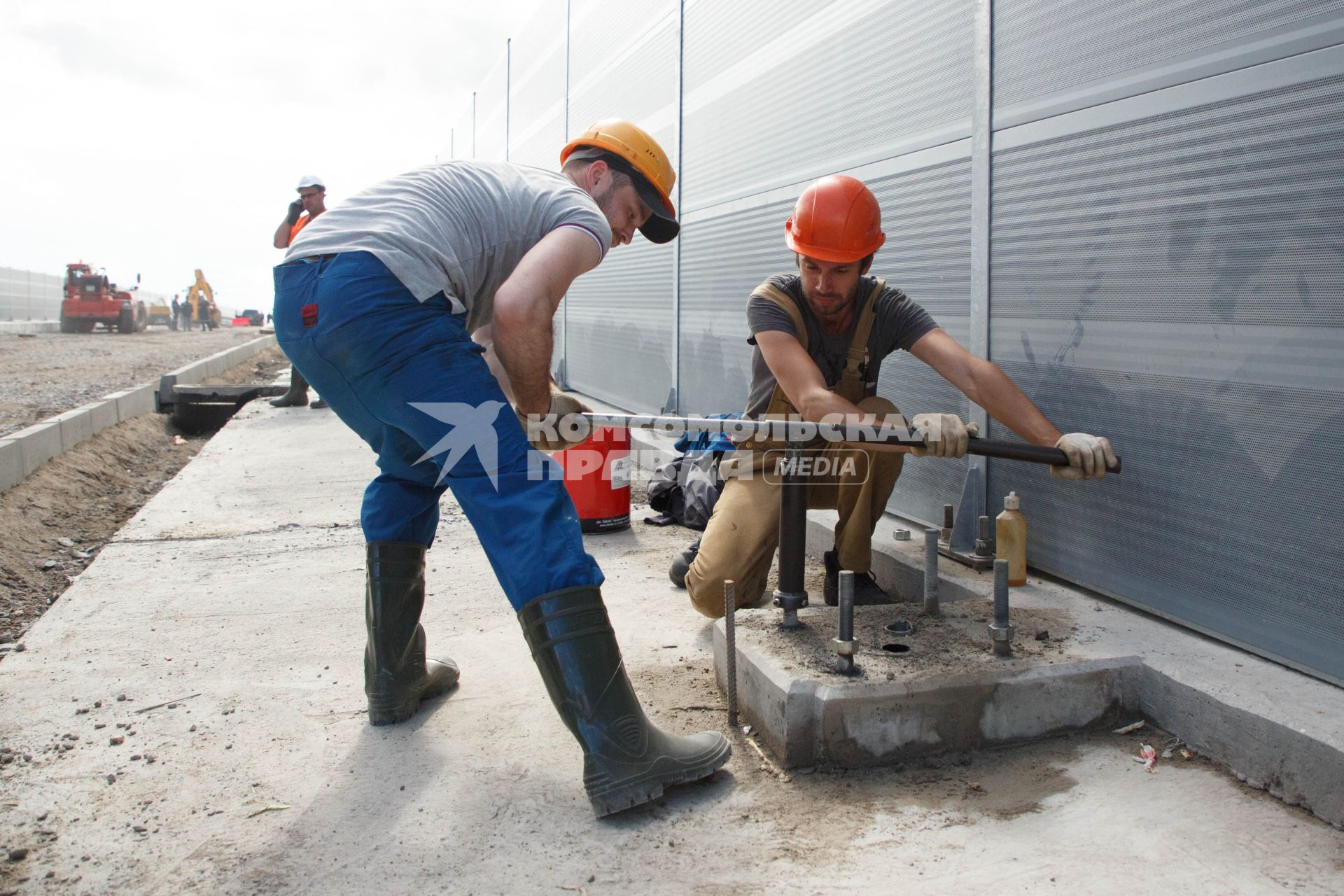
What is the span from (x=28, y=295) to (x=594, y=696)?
38639mm

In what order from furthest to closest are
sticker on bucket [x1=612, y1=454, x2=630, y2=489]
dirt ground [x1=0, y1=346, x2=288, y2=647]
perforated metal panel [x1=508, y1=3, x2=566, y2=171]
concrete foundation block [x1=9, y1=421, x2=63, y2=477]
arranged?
perforated metal panel [x1=508, y1=3, x2=566, y2=171], concrete foundation block [x1=9, y1=421, x2=63, y2=477], sticker on bucket [x1=612, y1=454, x2=630, y2=489], dirt ground [x1=0, y1=346, x2=288, y2=647]

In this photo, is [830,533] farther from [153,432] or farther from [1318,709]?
[153,432]

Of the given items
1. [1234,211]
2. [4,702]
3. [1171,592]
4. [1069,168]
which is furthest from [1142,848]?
[4,702]

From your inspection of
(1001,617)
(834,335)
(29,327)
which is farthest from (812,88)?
(29,327)

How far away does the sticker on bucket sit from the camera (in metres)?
4.61

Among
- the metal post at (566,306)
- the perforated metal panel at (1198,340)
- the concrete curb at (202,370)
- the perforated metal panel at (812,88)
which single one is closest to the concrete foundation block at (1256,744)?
the perforated metal panel at (1198,340)

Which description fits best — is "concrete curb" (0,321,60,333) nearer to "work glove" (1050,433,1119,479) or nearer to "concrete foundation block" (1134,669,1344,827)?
"work glove" (1050,433,1119,479)

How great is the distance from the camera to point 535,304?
6.41 feet

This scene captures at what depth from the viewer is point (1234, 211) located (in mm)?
2463

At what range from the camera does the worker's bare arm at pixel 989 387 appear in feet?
9.55

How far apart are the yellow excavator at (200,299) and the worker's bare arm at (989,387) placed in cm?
3727

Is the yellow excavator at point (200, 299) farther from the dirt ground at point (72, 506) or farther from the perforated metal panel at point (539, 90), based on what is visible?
the dirt ground at point (72, 506)

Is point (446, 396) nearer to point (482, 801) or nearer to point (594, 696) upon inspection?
point (594, 696)

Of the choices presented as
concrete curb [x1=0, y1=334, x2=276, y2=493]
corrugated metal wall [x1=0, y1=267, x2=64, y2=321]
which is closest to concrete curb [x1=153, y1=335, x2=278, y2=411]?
concrete curb [x1=0, y1=334, x2=276, y2=493]
